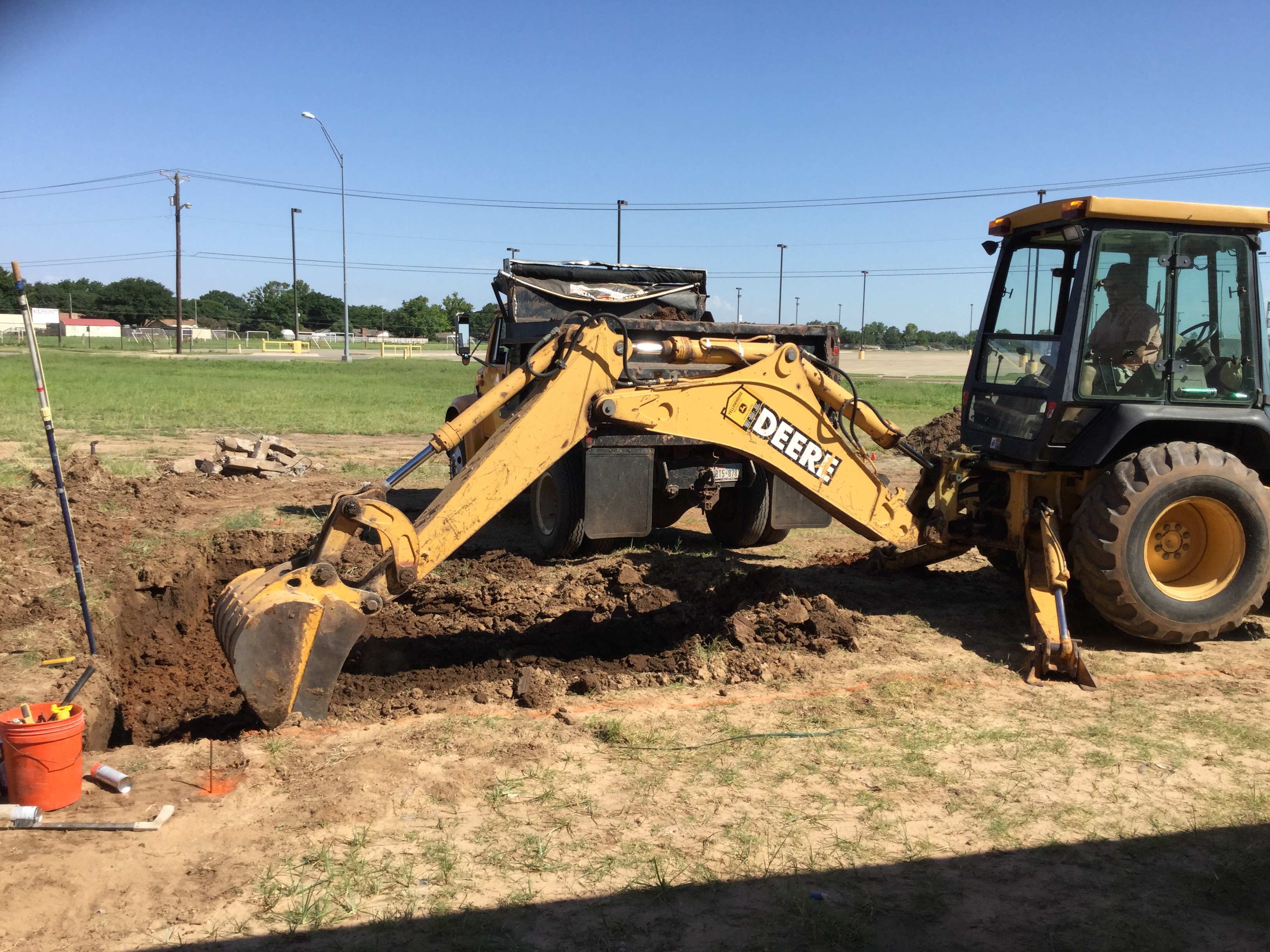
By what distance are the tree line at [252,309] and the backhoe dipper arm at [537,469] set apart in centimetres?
8401

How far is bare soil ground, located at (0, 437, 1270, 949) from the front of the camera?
3350 millimetres

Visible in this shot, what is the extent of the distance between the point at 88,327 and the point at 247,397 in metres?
62.8

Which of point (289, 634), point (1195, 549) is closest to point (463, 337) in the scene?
point (289, 634)

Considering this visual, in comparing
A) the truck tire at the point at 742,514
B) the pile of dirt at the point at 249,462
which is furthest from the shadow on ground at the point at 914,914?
the pile of dirt at the point at 249,462

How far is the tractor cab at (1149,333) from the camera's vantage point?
6.08 meters

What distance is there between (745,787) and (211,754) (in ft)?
8.01

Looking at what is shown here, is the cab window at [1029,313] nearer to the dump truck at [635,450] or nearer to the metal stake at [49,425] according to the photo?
the dump truck at [635,450]

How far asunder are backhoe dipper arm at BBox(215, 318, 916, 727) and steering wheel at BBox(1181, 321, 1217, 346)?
6.20 ft

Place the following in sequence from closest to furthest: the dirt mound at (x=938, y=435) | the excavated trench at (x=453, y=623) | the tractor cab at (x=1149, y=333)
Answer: the excavated trench at (x=453, y=623) → the tractor cab at (x=1149, y=333) → the dirt mound at (x=938, y=435)

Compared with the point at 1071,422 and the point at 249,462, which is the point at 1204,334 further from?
the point at 249,462

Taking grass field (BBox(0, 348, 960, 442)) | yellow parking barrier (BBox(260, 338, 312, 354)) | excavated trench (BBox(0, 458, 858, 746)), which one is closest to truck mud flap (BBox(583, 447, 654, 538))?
excavated trench (BBox(0, 458, 858, 746))

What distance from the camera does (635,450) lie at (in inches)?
315

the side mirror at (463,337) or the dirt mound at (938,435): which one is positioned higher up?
the side mirror at (463,337)

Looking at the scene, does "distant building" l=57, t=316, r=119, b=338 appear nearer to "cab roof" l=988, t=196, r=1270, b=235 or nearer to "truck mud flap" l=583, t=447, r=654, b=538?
"truck mud flap" l=583, t=447, r=654, b=538
